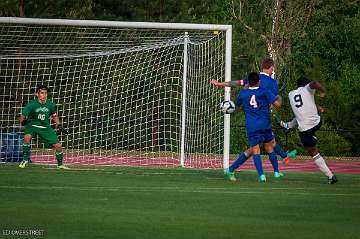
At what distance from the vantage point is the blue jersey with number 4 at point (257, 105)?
2036 cm

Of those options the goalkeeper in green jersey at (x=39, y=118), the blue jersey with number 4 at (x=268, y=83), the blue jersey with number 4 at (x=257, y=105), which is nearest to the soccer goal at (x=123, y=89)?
the goalkeeper in green jersey at (x=39, y=118)

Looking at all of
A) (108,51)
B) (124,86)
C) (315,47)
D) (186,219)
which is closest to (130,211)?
(186,219)

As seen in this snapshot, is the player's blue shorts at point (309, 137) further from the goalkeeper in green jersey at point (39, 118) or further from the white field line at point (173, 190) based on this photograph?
the goalkeeper in green jersey at point (39, 118)


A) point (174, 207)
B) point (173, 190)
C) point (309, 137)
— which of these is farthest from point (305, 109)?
point (174, 207)

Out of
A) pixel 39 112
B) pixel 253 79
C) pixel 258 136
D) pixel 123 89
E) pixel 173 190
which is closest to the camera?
pixel 173 190

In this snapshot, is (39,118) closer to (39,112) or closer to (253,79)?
(39,112)

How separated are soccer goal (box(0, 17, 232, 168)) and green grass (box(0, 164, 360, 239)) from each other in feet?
21.2

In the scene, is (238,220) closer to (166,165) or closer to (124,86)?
(166,165)

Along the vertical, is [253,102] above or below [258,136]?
above

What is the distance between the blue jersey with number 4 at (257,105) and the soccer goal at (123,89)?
6.17 m

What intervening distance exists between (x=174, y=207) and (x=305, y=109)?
6.70 m

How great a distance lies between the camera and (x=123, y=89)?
3381cm

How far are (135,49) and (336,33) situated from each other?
19315 millimetres

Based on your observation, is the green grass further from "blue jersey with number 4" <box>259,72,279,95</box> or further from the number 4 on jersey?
"blue jersey with number 4" <box>259,72,279,95</box>
